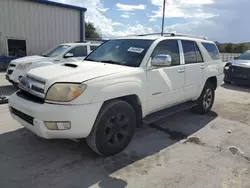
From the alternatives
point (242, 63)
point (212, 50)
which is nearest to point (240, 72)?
point (242, 63)

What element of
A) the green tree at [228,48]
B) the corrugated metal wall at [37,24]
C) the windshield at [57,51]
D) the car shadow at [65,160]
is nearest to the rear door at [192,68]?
the car shadow at [65,160]

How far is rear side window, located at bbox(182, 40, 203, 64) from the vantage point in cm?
464

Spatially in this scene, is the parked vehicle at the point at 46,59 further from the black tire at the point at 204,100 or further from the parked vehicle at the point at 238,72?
the parked vehicle at the point at 238,72

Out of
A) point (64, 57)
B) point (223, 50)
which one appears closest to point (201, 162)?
point (64, 57)

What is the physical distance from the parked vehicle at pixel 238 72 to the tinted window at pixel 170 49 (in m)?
6.35

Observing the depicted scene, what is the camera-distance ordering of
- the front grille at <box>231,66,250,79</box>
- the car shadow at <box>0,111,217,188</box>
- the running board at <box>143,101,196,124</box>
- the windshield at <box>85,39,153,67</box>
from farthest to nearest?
1. the front grille at <box>231,66,250,79</box>
2. the running board at <box>143,101,196,124</box>
3. the windshield at <box>85,39,153,67</box>
4. the car shadow at <box>0,111,217,188</box>

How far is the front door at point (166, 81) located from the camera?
3.75m

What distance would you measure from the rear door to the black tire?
395 millimetres

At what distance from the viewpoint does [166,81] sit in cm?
401

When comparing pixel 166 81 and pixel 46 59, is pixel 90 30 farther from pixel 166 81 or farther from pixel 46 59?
pixel 166 81

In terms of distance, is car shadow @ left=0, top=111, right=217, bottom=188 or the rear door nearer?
car shadow @ left=0, top=111, right=217, bottom=188

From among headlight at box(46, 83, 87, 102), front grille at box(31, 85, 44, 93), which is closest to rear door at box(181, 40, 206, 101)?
headlight at box(46, 83, 87, 102)

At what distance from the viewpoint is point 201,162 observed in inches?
129

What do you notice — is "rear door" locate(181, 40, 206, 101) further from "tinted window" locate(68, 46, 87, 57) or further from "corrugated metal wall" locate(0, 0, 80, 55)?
"corrugated metal wall" locate(0, 0, 80, 55)
